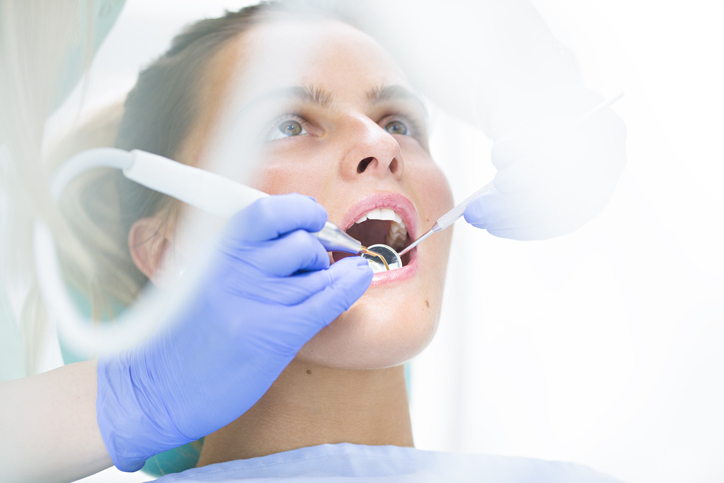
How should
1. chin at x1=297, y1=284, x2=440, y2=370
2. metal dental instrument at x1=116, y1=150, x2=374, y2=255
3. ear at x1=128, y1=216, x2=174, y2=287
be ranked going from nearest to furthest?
metal dental instrument at x1=116, y1=150, x2=374, y2=255, chin at x1=297, y1=284, x2=440, y2=370, ear at x1=128, y1=216, x2=174, y2=287

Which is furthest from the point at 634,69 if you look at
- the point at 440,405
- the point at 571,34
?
the point at 440,405

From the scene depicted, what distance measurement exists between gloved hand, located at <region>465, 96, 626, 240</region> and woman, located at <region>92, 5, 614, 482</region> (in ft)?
0.43

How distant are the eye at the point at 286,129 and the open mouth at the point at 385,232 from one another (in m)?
0.21

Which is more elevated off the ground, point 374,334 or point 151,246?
point 151,246

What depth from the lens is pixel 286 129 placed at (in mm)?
1109

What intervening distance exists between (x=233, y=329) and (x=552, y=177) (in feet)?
2.27

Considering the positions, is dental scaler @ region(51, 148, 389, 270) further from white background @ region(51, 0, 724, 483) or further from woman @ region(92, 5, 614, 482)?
white background @ region(51, 0, 724, 483)

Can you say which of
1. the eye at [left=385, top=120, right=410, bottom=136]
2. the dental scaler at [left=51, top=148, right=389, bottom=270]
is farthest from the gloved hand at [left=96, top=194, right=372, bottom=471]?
the eye at [left=385, top=120, right=410, bottom=136]

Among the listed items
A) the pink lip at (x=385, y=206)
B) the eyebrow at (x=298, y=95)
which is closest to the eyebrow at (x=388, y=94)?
the eyebrow at (x=298, y=95)

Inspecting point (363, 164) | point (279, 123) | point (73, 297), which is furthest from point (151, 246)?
point (363, 164)

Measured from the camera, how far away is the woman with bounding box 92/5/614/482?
1.02 m

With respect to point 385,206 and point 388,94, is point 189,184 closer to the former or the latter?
point 385,206

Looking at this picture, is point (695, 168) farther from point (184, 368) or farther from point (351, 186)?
point (184, 368)

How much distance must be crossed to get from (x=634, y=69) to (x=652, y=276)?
0.43 meters
